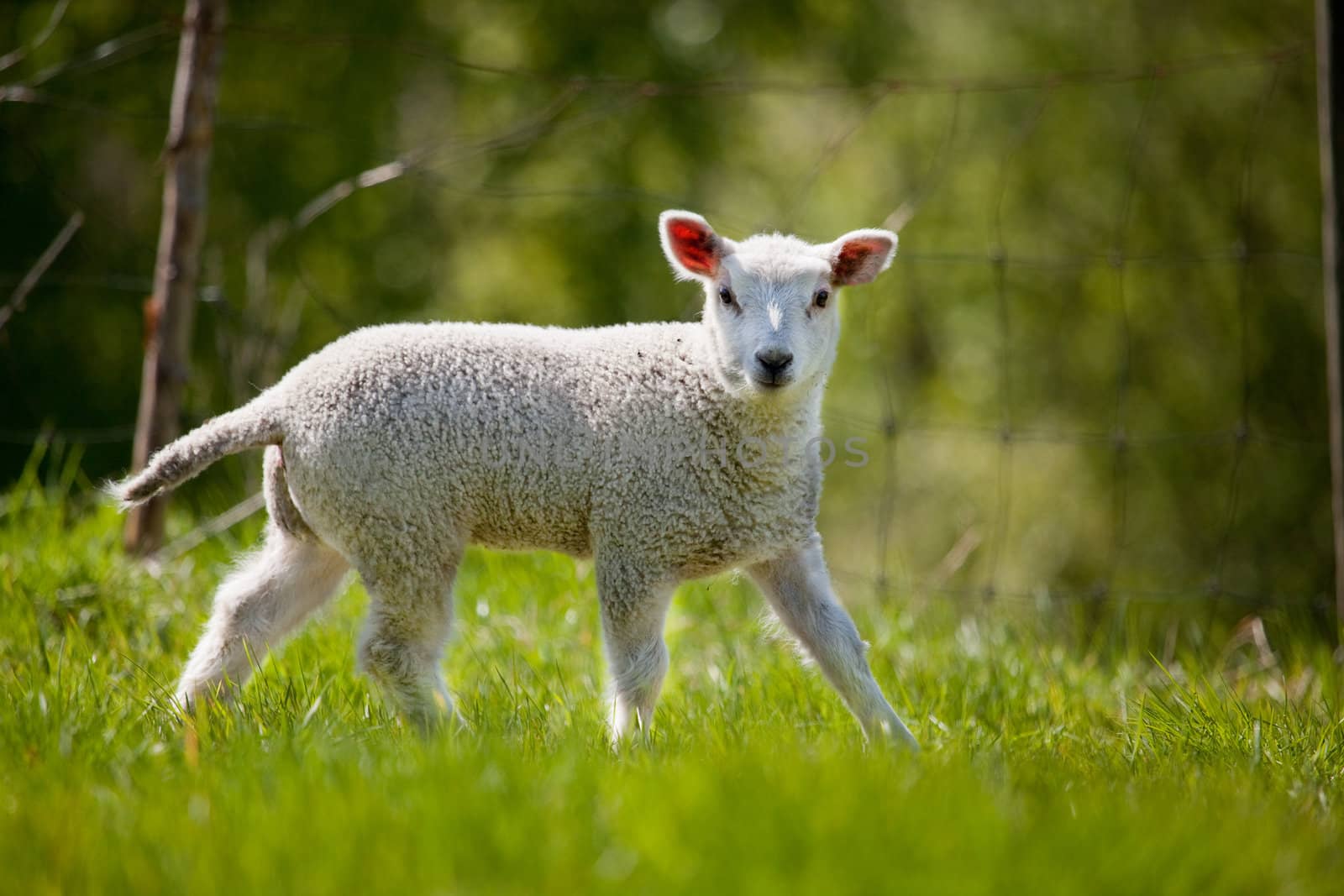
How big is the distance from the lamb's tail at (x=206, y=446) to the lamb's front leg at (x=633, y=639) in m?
1.01

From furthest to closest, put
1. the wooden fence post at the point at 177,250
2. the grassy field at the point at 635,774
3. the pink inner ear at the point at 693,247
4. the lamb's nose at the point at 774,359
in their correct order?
the wooden fence post at the point at 177,250 < the pink inner ear at the point at 693,247 < the lamb's nose at the point at 774,359 < the grassy field at the point at 635,774

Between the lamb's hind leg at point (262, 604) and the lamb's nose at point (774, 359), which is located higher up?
the lamb's nose at point (774, 359)

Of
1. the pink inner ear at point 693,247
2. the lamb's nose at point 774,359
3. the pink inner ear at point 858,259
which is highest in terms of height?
the pink inner ear at point 693,247

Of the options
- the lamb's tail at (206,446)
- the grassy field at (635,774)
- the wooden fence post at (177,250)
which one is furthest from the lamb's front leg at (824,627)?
the wooden fence post at (177,250)

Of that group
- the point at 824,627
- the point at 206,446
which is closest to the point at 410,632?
the point at 206,446

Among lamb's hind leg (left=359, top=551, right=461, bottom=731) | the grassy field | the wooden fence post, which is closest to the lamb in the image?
lamb's hind leg (left=359, top=551, right=461, bottom=731)

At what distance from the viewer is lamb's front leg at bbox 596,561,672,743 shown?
11.5 ft

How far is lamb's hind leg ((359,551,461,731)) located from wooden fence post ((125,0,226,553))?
1.91 meters

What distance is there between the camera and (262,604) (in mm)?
3770

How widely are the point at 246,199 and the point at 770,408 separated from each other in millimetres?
9404

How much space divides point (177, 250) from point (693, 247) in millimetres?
2316

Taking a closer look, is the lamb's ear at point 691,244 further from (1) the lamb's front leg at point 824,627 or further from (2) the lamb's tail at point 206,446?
(2) the lamb's tail at point 206,446

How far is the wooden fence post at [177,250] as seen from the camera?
5062 millimetres

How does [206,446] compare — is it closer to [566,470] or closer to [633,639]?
[566,470]
